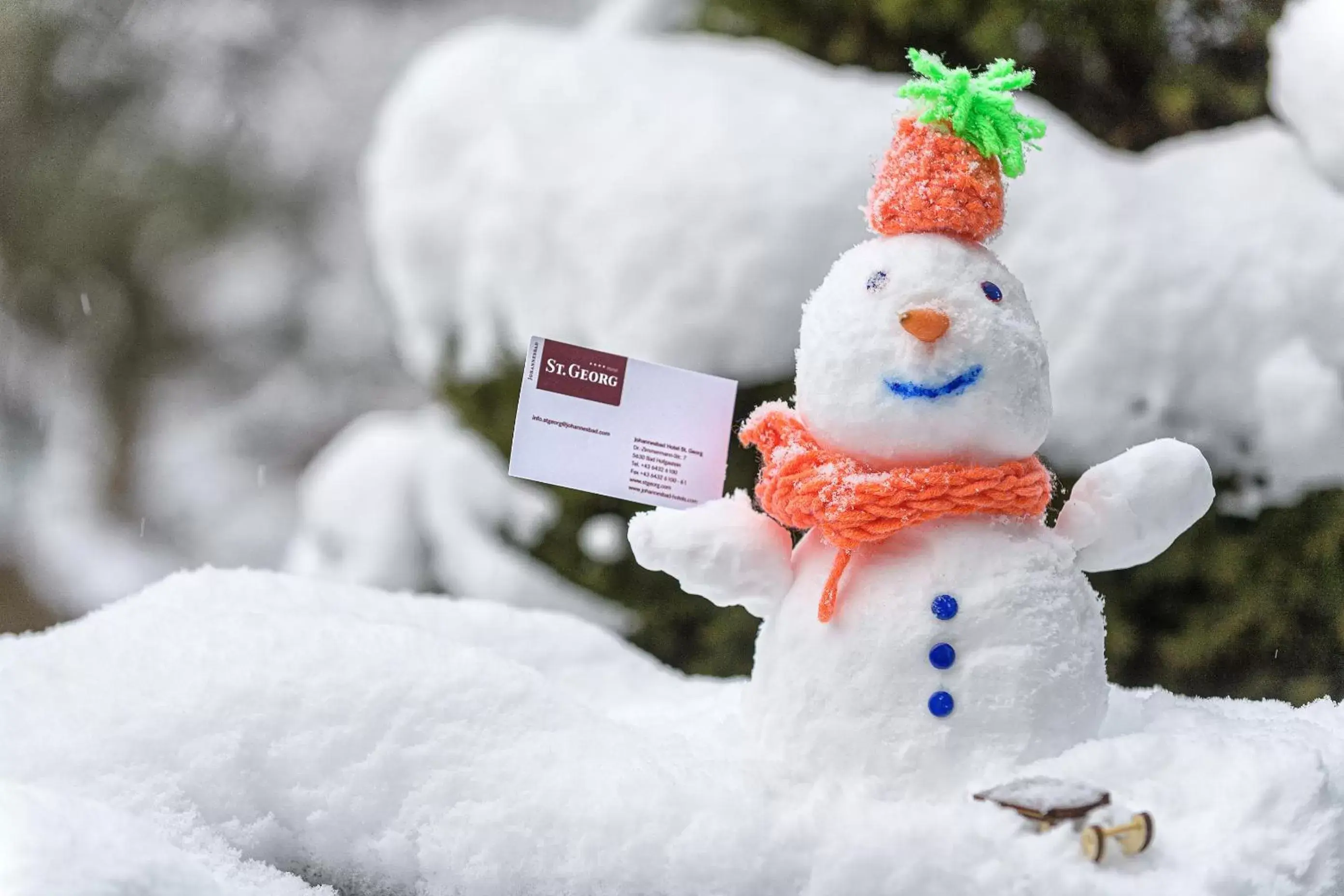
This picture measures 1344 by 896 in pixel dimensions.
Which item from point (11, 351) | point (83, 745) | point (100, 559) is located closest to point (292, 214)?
point (11, 351)

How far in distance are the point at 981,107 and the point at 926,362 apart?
0.18m

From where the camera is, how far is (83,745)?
0.76 meters

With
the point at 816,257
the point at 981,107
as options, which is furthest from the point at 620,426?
A: the point at 816,257

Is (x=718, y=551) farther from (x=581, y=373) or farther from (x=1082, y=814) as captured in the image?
(x=1082, y=814)

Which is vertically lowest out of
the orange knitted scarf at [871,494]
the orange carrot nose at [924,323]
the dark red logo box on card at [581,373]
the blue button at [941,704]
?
the blue button at [941,704]

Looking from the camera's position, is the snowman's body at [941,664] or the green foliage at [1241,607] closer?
the snowman's body at [941,664]

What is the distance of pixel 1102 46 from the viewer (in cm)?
181

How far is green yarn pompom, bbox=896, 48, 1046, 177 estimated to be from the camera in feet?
2.72

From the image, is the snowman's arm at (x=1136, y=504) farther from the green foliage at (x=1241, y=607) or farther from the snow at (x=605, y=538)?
the snow at (x=605, y=538)

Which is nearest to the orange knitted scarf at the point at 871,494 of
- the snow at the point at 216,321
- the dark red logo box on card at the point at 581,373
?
the dark red logo box on card at the point at 581,373

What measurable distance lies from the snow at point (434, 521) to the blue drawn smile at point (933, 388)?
1119 mm

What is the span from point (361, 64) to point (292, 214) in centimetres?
54

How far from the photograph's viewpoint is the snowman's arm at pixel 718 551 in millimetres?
831

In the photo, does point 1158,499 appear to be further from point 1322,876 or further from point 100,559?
point 100,559
